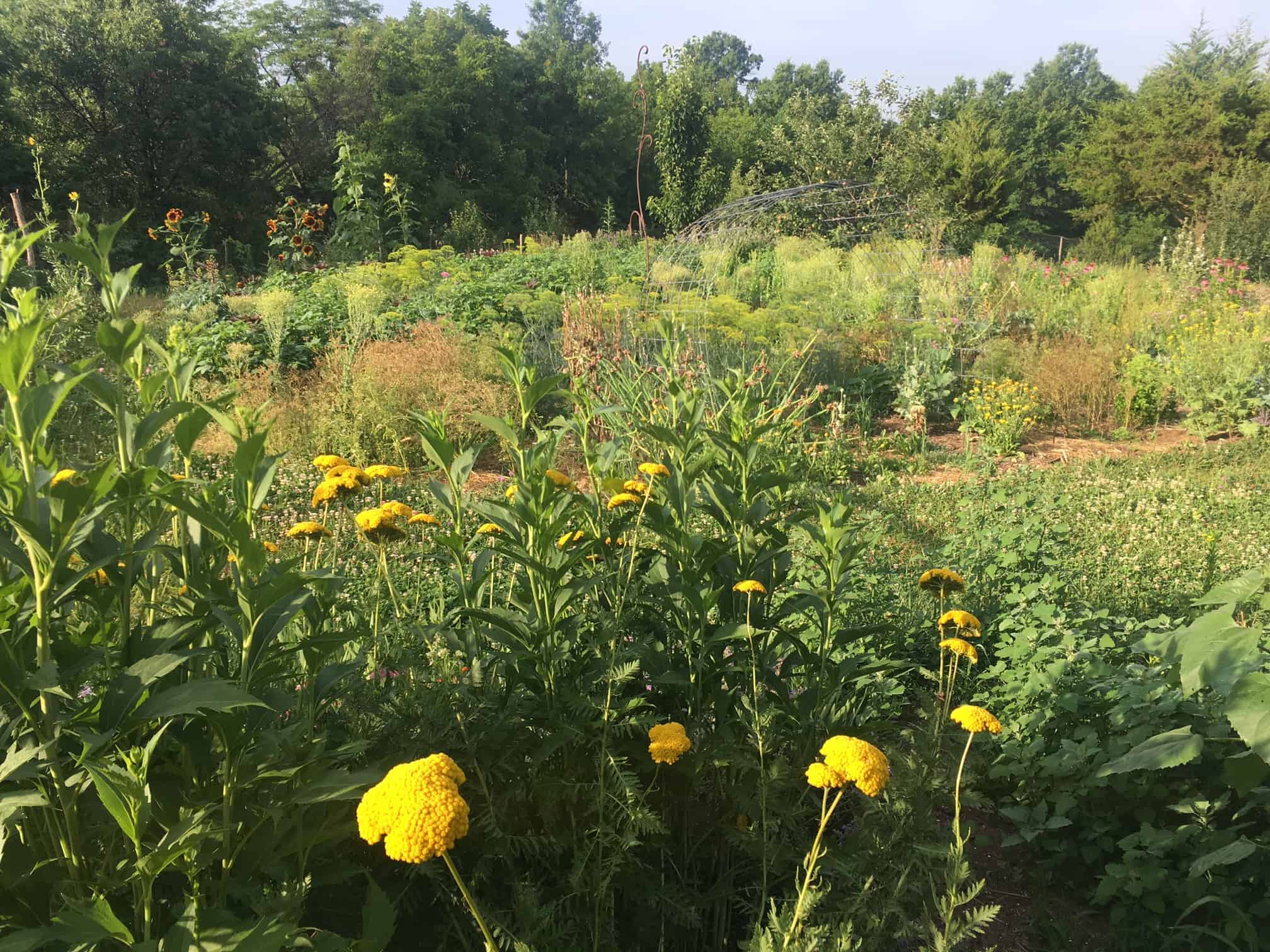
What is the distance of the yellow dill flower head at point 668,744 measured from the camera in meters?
1.28

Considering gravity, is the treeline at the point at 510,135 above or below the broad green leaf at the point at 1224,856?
above

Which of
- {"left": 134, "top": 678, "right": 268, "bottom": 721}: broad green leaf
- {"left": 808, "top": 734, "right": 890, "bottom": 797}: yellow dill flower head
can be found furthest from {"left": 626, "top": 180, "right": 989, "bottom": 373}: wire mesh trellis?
{"left": 134, "top": 678, "right": 268, "bottom": 721}: broad green leaf

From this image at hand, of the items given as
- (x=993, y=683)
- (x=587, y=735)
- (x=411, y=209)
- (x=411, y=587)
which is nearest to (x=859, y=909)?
(x=587, y=735)

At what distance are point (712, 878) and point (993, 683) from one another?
4.89 feet

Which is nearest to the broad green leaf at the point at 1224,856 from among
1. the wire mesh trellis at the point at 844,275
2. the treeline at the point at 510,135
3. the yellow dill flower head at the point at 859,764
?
the yellow dill flower head at the point at 859,764

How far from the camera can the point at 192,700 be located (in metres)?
0.96

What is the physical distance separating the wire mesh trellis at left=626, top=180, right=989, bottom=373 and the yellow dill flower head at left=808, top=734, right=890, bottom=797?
14.9 feet

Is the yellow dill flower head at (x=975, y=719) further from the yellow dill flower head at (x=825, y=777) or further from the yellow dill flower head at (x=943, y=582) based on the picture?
the yellow dill flower head at (x=943, y=582)

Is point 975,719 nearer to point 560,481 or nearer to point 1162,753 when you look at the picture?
point 1162,753

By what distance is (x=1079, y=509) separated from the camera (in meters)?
4.62

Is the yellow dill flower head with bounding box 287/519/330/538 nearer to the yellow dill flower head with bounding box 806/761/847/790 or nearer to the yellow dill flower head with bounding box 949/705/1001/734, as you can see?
the yellow dill flower head with bounding box 806/761/847/790

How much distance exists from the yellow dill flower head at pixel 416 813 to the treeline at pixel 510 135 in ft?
38.7

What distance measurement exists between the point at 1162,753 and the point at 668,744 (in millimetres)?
1078

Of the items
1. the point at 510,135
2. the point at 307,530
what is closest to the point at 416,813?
the point at 307,530
